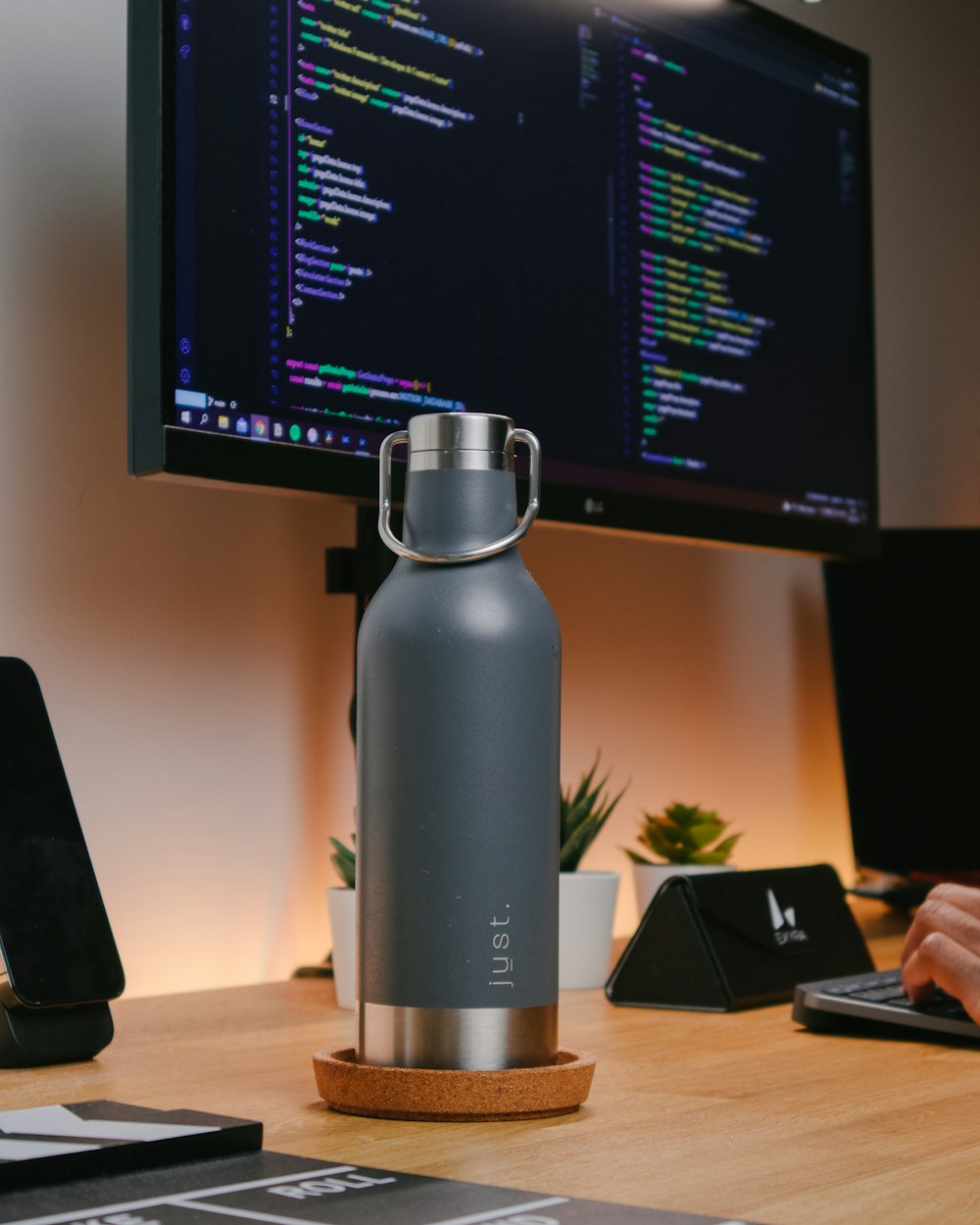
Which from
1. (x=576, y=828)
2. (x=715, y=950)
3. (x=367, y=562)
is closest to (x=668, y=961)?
(x=715, y=950)

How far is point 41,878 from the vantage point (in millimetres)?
819

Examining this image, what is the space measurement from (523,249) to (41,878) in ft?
2.01

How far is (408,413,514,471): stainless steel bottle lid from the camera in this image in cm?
68

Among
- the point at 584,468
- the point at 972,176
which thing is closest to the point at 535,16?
the point at 584,468

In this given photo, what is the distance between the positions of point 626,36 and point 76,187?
19.0 inches

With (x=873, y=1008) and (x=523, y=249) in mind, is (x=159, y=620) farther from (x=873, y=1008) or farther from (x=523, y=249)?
(x=873, y=1008)

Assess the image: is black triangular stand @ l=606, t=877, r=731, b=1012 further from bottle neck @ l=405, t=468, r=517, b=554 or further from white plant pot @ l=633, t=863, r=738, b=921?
bottle neck @ l=405, t=468, r=517, b=554

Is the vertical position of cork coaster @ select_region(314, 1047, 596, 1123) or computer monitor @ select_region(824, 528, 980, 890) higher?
computer monitor @ select_region(824, 528, 980, 890)

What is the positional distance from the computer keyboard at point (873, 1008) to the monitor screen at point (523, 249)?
41cm

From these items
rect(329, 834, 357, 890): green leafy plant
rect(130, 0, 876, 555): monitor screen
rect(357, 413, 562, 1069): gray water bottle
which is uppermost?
rect(130, 0, 876, 555): monitor screen

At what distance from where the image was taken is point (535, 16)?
121cm

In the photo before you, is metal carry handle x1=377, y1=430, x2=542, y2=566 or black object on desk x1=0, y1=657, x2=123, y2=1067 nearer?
metal carry handle x1=377, y1=430, x2=542, y2=566

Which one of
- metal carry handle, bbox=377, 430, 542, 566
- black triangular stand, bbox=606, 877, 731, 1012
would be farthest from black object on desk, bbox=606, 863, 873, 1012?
metal carry handle, bbox=377, 430, 542, 566

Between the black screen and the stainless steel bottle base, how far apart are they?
8.3 inches
